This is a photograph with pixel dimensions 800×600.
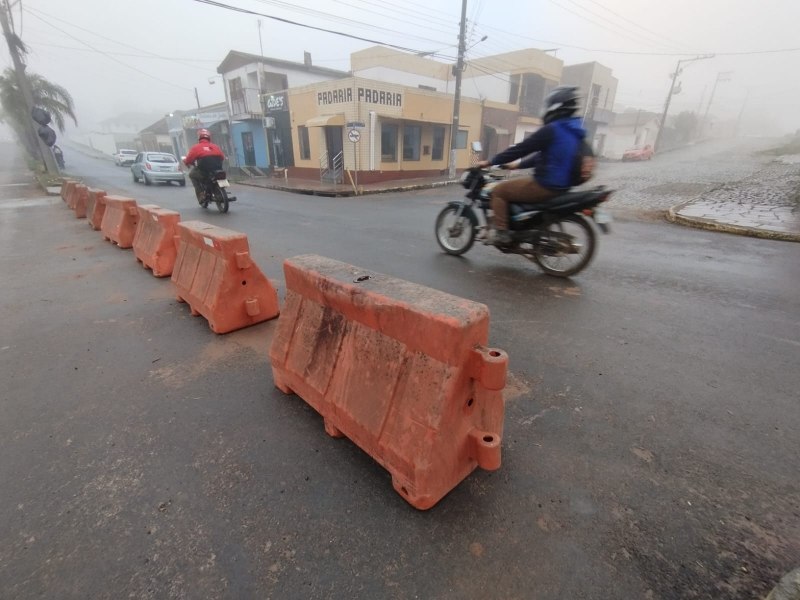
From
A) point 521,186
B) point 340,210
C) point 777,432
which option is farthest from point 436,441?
point 340,210

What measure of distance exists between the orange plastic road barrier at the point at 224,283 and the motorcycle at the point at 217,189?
6858 mm

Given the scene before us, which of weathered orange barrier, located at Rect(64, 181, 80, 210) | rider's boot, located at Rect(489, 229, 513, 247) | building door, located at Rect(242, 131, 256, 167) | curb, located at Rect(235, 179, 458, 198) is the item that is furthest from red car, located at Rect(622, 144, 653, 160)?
weathered orange barrier, located at Rect(64, 181, 80, 210)

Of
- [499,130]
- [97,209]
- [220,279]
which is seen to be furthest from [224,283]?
[499,130]

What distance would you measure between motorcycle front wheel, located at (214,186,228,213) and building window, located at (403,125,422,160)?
12918 mm

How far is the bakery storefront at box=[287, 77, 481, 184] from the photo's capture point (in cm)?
1756

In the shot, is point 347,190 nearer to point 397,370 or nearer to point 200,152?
point 200,152

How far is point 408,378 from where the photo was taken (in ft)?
5.82

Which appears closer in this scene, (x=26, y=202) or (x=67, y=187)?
(x=67, y=187)

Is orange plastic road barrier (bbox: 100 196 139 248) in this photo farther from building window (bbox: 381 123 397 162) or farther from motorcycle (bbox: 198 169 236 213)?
building window (bbox: 381 123 397 162)

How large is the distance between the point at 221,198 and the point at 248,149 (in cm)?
1866

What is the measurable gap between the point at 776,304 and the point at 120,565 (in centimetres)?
565

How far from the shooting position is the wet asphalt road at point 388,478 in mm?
1459

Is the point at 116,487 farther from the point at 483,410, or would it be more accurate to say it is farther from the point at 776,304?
the point at 776,304

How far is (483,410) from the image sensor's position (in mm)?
1843
